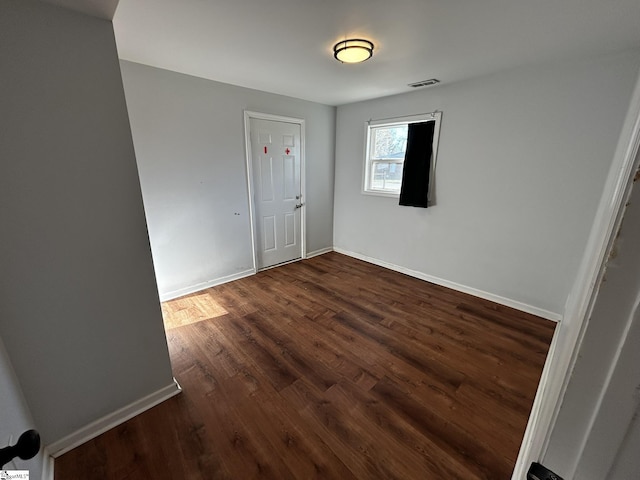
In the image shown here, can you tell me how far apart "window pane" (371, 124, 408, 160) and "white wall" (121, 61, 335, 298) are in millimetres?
1116

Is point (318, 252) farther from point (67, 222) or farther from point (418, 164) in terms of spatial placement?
point (67, 222)

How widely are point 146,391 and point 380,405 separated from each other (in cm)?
150

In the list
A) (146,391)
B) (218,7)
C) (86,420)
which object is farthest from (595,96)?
(86,420)

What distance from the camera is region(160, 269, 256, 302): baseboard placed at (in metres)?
2.97

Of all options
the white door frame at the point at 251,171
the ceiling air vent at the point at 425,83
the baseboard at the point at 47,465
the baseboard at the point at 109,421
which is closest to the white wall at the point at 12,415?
the baseboard at the point at 47,465

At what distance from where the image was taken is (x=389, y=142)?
3.68m

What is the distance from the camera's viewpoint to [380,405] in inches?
67.0

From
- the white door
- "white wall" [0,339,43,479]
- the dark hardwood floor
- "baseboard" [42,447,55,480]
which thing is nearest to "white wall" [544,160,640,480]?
the dark hardwood floor

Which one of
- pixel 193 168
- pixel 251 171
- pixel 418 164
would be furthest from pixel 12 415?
pixel 418 164

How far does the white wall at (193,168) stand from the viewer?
256 cm

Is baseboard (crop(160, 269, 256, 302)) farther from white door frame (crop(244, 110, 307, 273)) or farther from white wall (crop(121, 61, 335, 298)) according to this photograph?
white door frame (crop(244, 110, 307, 273))

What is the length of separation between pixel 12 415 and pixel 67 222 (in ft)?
2.64

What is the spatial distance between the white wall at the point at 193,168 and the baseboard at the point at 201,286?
0.01 metres

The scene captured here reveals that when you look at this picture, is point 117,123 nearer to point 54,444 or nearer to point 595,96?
point 54,444
